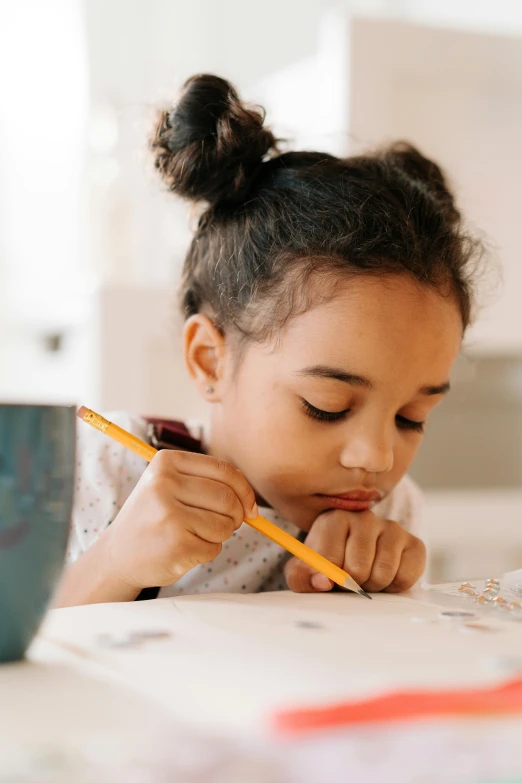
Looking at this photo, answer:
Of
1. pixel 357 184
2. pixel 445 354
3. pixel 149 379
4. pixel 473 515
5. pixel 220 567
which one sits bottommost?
pixel 473 515

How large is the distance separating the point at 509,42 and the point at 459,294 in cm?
159

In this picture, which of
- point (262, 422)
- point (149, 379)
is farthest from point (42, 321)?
point (262, 422)

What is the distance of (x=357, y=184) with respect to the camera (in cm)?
91

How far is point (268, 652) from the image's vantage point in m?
0.41

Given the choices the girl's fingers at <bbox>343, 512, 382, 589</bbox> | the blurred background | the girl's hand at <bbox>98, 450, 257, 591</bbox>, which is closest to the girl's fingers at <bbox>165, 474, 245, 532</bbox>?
the girl's hand at <bbox>98, 450, 257, 591</bbox>

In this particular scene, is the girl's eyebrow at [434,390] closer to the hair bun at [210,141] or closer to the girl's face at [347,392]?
the girl's face at [347,392]

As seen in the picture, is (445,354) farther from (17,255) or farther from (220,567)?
(17,255)

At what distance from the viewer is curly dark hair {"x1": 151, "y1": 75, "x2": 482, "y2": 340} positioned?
844 mm

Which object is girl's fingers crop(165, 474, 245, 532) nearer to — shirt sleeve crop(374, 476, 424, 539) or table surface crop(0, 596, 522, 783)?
table surface crop(0, 596, 522, 783)

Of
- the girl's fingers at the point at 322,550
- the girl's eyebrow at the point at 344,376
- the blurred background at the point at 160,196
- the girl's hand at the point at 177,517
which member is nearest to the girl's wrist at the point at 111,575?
the girl's hand at the point at 177,517

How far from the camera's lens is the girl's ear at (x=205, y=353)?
939mm

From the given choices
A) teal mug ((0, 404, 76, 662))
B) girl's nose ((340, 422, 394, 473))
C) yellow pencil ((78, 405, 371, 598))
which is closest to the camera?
teal mug ((0, 404, 76, 662))

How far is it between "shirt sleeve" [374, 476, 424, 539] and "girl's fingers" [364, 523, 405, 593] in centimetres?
30

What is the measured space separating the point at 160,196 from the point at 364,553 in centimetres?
104
